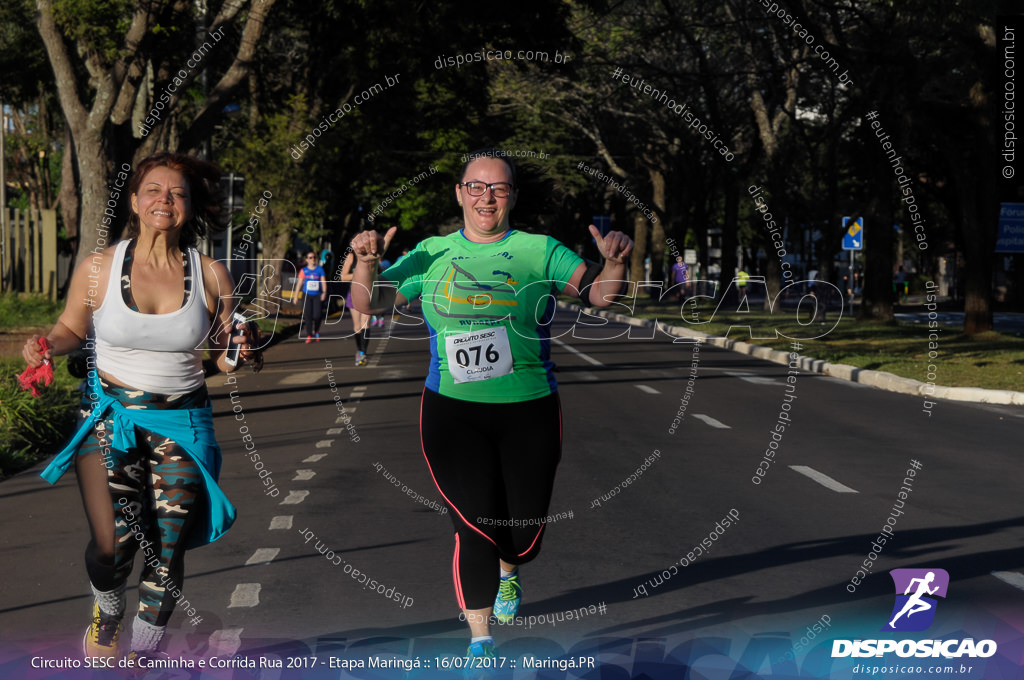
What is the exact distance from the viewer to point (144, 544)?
189 inches

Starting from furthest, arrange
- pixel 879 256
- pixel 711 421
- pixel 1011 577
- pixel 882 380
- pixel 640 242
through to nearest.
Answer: pixel 640 242, pixel 879 256, pixel 882 380, pixel 711 421, pixel 1011 577

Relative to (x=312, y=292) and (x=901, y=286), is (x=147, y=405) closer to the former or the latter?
(x=312, y=292)

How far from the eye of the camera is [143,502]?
4754 mm

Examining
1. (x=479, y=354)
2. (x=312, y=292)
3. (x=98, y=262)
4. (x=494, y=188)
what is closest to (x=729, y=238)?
(x=312, y=292)

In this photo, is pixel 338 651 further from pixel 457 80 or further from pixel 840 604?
pixel 457 80

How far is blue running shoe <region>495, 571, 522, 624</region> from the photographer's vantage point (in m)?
5.40

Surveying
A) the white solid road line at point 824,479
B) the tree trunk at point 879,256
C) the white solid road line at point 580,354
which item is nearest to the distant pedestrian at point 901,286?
the tree trunk at point 879,256

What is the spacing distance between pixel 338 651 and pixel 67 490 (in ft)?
16.2

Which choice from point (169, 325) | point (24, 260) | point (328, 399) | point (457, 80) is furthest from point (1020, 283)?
point (169, 325)

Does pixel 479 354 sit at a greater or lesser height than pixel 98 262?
lesser

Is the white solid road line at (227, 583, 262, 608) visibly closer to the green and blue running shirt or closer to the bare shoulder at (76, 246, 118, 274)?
the green and blue running shirt

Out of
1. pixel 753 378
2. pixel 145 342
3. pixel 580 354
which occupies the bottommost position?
pixel 580 354

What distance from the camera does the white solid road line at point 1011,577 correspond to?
6449 mm

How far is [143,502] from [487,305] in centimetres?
144
